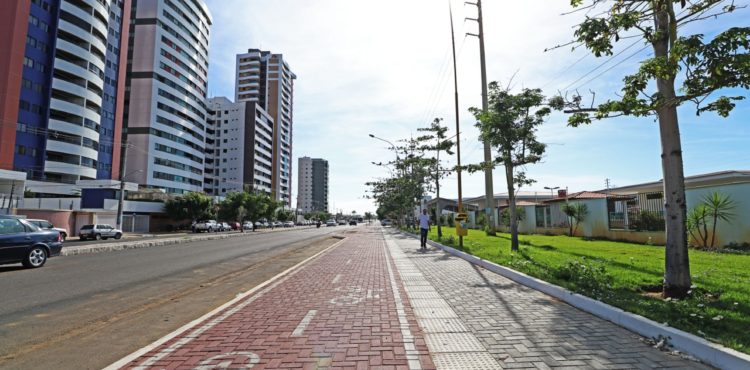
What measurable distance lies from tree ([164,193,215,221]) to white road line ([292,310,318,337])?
57095mm

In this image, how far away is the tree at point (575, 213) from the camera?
22444mm

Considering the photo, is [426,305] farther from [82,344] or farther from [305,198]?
[305,198]

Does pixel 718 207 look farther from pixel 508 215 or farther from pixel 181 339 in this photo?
pixel 508 215

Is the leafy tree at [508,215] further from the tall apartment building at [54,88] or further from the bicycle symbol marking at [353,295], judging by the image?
the tall apartment building at [54,88]

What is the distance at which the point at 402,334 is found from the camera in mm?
5406

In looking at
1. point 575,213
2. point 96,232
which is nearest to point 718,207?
point 575,213

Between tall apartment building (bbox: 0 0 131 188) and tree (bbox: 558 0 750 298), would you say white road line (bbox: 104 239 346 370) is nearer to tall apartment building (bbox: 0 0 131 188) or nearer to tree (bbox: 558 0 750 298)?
tree (bbox: 558 0 750 298)

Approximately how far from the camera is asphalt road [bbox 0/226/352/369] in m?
4.96

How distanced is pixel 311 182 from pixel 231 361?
603 feet

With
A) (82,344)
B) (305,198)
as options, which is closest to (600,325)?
(82,344)

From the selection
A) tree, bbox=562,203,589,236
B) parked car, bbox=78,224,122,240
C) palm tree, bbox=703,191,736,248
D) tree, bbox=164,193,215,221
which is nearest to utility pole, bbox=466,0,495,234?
tree, bbox=562,203,589,236

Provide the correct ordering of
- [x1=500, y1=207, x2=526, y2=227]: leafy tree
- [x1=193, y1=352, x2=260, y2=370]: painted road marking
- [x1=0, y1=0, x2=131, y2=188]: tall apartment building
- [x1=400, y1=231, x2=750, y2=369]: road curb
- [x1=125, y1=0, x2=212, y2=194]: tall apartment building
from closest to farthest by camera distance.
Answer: [x1=400, y1=231, x2=750, y2=369]: road curb < [x1=193, y1=352, x2=260, y2=370]: painted road marking < [x1=500, y1=207, x2=526, y2=227]: leafy tree < [x1=0, y1=0, x2=131, y2=188]: tall apartment building < [x1=125, y1=0, x2=212, y2=194]: tall apartment building

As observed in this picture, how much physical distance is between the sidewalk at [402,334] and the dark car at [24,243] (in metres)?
9.03

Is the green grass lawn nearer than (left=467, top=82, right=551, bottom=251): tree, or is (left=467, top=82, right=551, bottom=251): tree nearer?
the green grass lawn
